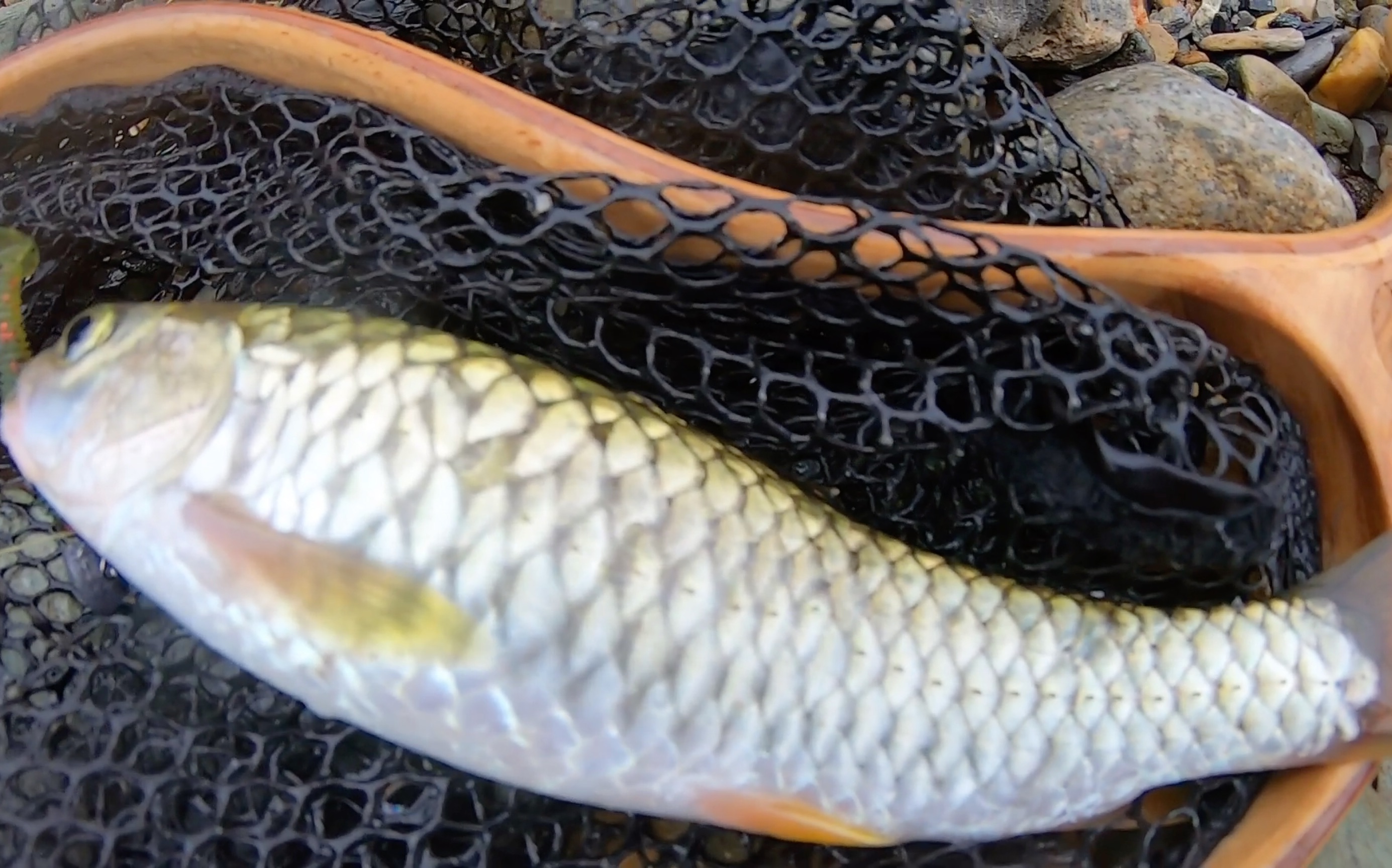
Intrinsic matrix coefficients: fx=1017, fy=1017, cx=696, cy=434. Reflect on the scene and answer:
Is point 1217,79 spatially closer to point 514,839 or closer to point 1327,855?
point 1327,855

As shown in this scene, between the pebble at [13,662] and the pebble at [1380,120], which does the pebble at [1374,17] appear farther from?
the pebble at [13,662]

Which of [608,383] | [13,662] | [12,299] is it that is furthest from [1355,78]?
[13,662]

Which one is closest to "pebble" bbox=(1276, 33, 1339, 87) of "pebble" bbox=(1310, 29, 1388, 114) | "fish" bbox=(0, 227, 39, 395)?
"pebble" bbox=(1310, 29, 1388, 114)

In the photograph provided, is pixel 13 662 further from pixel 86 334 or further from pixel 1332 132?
pixel 1332 132

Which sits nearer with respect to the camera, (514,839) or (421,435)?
(421,435)

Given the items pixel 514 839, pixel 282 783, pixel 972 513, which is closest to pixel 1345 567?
pixel 972 513

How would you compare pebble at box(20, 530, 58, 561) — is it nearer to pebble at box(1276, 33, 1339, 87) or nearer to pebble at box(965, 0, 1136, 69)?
pebble at box(965, 0, 1136, 69)
